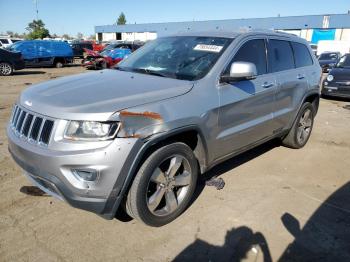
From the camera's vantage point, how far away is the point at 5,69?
656 inches

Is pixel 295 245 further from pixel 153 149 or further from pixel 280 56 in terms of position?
pixel 280 56

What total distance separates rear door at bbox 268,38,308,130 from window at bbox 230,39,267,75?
0.18m

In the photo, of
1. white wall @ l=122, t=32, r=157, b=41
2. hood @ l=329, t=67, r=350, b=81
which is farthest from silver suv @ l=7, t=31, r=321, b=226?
white wall @ l=122, t=32, r=157, b=41

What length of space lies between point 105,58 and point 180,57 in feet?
51.1

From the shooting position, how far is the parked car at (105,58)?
61.4 ft

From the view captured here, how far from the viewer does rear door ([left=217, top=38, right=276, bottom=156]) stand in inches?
147

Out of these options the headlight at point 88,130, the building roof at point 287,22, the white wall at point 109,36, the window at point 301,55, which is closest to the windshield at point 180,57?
the headlight at point 88,130

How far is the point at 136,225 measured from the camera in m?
3.40

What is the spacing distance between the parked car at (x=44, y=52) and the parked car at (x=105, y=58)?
2.44 meters

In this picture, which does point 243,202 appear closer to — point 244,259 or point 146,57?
point 244,259

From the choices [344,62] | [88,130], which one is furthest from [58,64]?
[88,130]

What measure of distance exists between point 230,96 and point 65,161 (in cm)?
192

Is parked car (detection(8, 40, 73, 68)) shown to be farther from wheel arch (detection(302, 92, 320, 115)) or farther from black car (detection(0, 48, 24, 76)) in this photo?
wheel arch (detection(302, 92, 320, 115))

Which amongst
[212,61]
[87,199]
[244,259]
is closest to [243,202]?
[244,259]
